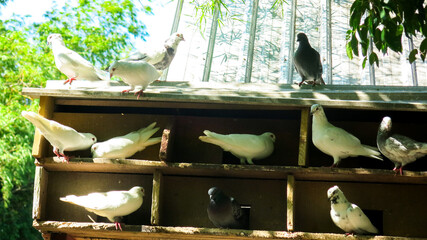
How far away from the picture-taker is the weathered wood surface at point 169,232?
452 centimetres

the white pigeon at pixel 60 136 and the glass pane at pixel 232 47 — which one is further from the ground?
the glass pane at pixel 232 47

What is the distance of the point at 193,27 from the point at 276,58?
921mm

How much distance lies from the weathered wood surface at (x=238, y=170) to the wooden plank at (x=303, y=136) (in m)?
0.07

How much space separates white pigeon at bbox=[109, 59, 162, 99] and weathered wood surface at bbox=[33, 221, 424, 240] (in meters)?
0.95

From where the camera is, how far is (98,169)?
17.0ft

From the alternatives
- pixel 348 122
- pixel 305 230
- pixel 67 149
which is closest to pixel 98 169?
pixel 67 149

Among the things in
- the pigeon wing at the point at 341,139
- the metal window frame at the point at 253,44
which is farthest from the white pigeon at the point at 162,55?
the pigeon wing at the point at 341,139

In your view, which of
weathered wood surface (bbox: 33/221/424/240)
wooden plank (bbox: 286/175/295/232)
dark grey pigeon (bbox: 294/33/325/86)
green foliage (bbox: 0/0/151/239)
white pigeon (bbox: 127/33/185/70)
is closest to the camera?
weathered wood surface (bbox: 33/221/424/240)

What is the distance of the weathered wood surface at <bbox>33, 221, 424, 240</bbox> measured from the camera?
4523 mm

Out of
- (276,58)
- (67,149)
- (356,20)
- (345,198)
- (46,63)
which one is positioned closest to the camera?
(356,20)

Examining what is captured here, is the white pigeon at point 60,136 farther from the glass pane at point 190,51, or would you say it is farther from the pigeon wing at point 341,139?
the pigeon wing at point 341,139

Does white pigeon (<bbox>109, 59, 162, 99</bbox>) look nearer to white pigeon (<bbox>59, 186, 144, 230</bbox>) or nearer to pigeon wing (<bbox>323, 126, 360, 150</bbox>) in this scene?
white pigeon (<bbox>59, 186, 144, 230</bbox>)

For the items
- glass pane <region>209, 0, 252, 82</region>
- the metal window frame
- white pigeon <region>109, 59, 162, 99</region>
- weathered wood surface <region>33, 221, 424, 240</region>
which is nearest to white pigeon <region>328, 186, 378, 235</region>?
weathered wood surface <region>33, 221, 424, 240</region>

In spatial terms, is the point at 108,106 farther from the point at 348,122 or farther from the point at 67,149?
the point at 348,122
